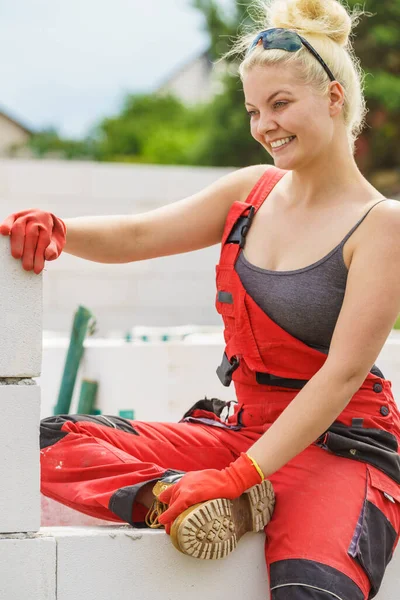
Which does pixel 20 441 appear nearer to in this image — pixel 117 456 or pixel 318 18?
pixel 117 456

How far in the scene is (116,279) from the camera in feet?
36.6

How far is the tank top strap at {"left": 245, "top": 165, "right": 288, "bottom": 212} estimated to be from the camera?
110 inches

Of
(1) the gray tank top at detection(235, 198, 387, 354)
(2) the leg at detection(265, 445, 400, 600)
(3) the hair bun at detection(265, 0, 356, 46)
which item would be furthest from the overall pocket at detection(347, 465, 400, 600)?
(3) the hair bun at detection(265, 0, 356, 46)

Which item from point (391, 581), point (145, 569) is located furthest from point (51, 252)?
point (391, 581)

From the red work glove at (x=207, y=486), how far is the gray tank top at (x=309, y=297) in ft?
1.22

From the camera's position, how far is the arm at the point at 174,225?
2.75 m

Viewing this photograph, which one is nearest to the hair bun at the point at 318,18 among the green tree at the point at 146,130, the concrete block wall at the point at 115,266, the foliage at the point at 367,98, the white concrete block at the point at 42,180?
the concrete block wall at the point at 115,266

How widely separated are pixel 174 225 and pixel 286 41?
575mm

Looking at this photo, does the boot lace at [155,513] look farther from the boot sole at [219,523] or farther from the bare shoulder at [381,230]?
the bare shoulder at [381,230]

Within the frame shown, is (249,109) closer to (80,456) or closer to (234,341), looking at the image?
(234,341)

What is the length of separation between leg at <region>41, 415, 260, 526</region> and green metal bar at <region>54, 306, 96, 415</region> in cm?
180

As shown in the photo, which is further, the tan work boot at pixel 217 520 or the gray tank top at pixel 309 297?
the gray tank top at pixel 309 297

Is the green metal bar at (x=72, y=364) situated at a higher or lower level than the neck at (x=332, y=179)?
lower

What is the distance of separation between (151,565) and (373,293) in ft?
2.59
